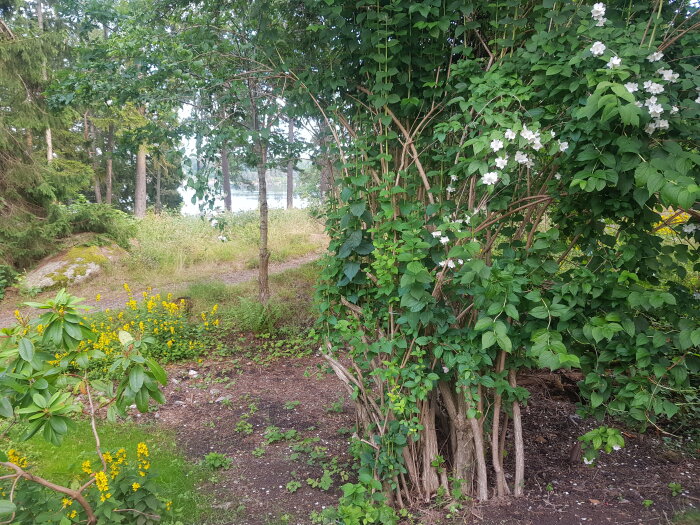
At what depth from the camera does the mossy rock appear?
7348 mm

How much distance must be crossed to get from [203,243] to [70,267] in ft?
8.62

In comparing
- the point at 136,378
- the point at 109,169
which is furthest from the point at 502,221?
the point at 109,169

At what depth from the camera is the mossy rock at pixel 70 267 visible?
24.1 ft

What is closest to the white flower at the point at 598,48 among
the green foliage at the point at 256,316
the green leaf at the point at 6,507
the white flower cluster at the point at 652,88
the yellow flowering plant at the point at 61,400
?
the white flower cluster at the point at 652,88

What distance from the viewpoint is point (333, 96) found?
2.72 metres

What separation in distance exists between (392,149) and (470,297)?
3.13 feet

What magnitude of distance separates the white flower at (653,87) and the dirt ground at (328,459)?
191 cm

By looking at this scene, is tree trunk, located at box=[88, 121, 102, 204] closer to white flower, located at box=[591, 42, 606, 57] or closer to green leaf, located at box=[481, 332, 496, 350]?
green leaf, located at box=[481, 332, 496, 350]

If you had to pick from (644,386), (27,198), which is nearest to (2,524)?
(644,386)

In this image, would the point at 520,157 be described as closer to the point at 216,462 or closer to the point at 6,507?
the point at 6,507

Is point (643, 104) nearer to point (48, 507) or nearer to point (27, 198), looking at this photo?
point (48, 507)

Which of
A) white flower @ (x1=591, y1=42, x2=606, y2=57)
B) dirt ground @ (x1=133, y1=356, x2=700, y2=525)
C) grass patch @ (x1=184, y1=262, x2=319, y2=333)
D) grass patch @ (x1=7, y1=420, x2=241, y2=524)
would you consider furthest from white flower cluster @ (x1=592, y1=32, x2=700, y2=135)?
grass patch @ (x1=184, y1=262, x2=319, y2=333)

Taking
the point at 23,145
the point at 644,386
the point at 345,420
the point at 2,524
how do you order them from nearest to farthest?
the point at 2,524 → the point at 644,386 → the point at 345,420 → the point at 23,145

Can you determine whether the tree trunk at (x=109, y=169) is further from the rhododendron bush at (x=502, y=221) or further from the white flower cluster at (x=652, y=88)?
the white flower cluster at (x=652, y=88)
